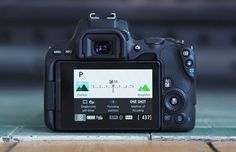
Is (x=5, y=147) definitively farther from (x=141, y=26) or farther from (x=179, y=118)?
(x=141, y=26)

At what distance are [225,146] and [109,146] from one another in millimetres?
143

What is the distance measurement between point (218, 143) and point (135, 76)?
151mm

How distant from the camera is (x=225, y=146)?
0.69 meters

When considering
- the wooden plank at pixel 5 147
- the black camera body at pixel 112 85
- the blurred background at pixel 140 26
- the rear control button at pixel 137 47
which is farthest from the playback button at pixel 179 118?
the blurred background at pixel 140 26

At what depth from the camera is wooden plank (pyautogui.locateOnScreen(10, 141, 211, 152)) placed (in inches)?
26.2

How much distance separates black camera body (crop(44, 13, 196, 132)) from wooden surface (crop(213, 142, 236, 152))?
0.09 meters

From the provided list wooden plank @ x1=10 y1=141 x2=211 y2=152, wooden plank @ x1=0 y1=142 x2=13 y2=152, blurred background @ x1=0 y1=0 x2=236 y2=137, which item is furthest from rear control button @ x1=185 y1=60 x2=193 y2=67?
blurred background @ x1=0 y1=0 x2=236 y2=137

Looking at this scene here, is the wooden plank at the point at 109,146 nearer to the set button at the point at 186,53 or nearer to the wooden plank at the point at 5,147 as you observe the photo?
the wooden plank at the point at 5,147

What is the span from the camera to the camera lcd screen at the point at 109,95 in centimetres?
77

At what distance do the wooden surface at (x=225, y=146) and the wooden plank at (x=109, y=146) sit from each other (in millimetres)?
14

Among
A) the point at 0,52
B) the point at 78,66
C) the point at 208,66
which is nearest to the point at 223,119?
the point at 78,66

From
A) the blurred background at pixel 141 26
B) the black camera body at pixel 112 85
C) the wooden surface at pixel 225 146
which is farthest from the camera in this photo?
the blurred background at pixel 141 26

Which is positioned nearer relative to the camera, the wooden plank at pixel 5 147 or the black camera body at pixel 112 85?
the wooden plank at pixel 5 147

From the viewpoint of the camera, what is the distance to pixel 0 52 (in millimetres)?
2191
